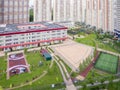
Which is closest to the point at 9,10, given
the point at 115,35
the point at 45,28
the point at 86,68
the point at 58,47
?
the point at 45,28

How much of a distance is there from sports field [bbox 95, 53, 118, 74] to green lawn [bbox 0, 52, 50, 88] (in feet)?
24.3

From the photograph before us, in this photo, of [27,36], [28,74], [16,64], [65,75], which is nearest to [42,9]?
[27,36]

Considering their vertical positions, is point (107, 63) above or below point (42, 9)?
below

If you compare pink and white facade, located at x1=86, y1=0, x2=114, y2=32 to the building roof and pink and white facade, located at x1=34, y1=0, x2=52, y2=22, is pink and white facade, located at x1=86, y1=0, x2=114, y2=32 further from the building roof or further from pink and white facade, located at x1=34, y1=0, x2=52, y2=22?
the building roof

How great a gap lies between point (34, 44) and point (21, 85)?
15986 mm

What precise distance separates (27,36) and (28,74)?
41.6ft

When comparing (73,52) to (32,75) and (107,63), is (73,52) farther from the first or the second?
(32,75)

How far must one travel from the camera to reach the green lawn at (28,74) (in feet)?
70.7

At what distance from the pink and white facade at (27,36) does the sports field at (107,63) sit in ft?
35.5

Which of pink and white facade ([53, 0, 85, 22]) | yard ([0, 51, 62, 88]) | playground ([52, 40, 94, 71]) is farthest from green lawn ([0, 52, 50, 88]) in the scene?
pink and white facade ([53, 0, 85, 22])

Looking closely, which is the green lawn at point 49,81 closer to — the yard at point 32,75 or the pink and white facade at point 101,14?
the yard at point 32,75

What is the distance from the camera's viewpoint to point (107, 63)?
27.8 m

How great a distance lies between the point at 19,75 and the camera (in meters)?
23.5

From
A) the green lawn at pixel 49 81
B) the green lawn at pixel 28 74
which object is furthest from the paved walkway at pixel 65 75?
the green lawn at pixel 28 74
